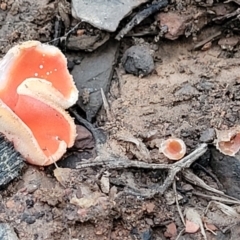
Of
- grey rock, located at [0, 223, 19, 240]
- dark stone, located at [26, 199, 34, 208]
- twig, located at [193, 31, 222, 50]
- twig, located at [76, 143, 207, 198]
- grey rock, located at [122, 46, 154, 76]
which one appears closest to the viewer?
grey rock, located at [0, 223, 19, 240]

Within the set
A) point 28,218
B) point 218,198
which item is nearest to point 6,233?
point 28,218

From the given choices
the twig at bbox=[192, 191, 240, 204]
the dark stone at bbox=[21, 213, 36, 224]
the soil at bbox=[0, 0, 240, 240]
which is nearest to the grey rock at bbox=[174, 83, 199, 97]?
the soil at bbox=[0, 0, 240, 240]

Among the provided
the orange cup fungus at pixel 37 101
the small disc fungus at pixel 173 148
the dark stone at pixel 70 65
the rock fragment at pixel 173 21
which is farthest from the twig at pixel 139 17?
the small disc fungus at pixel 173 148

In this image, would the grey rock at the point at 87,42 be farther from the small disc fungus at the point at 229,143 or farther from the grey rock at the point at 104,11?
the small disc fungus at the point at 229,143

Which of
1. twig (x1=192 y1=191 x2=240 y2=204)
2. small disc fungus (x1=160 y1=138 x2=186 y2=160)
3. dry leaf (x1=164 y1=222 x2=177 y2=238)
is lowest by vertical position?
twig (x1=192 y1=191 x2=240 y2=204)

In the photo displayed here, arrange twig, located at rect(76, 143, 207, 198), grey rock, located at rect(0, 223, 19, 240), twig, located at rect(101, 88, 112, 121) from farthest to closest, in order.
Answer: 1. twig, located at rect(101, 88, 112, 121)
2. twig, located at rect(76, 143, 207, 198)
3. grey rock, located at rect(0, 223, 19, 240)

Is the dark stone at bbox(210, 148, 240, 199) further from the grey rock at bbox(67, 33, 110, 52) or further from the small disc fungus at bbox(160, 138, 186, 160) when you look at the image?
the grey rock at bbox(67, 33, 110, 52)

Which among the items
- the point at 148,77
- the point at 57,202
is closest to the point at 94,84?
the point at 148,77
